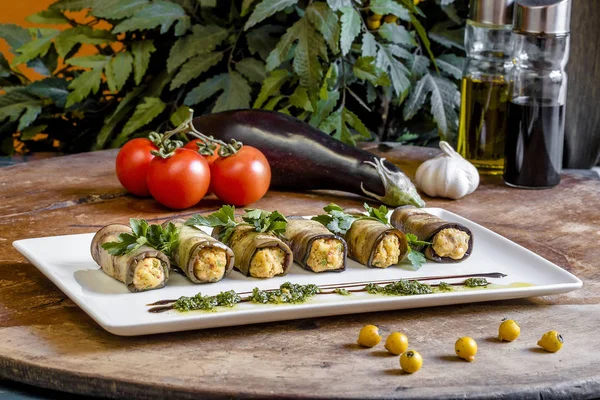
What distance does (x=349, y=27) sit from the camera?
3.03 meters

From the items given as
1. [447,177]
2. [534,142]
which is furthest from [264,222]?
[534,142]

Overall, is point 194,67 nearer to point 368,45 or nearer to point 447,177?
point 368,45

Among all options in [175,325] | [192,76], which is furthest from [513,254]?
[192,76]

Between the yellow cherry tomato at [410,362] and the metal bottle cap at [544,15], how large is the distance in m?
1.48

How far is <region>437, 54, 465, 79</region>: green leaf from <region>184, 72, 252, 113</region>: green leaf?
77 cm

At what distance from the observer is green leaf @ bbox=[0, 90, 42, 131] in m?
3.50

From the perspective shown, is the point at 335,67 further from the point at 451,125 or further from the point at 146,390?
the point at 146,390

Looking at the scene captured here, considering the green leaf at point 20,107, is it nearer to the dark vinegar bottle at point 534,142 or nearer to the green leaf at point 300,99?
the green leaf at point 300,99

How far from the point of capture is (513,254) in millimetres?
2023

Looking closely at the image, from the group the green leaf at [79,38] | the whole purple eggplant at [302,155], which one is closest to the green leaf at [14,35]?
the green leaf at [79,38]

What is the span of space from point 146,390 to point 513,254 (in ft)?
3.19

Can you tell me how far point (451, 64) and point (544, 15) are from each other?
0.91 meters

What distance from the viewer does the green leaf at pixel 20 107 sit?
350 cm

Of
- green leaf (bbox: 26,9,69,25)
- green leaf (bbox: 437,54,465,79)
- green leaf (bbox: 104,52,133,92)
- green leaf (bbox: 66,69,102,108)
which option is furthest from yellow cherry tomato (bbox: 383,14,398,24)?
green leaf (bbox: 26,9,69,25)
